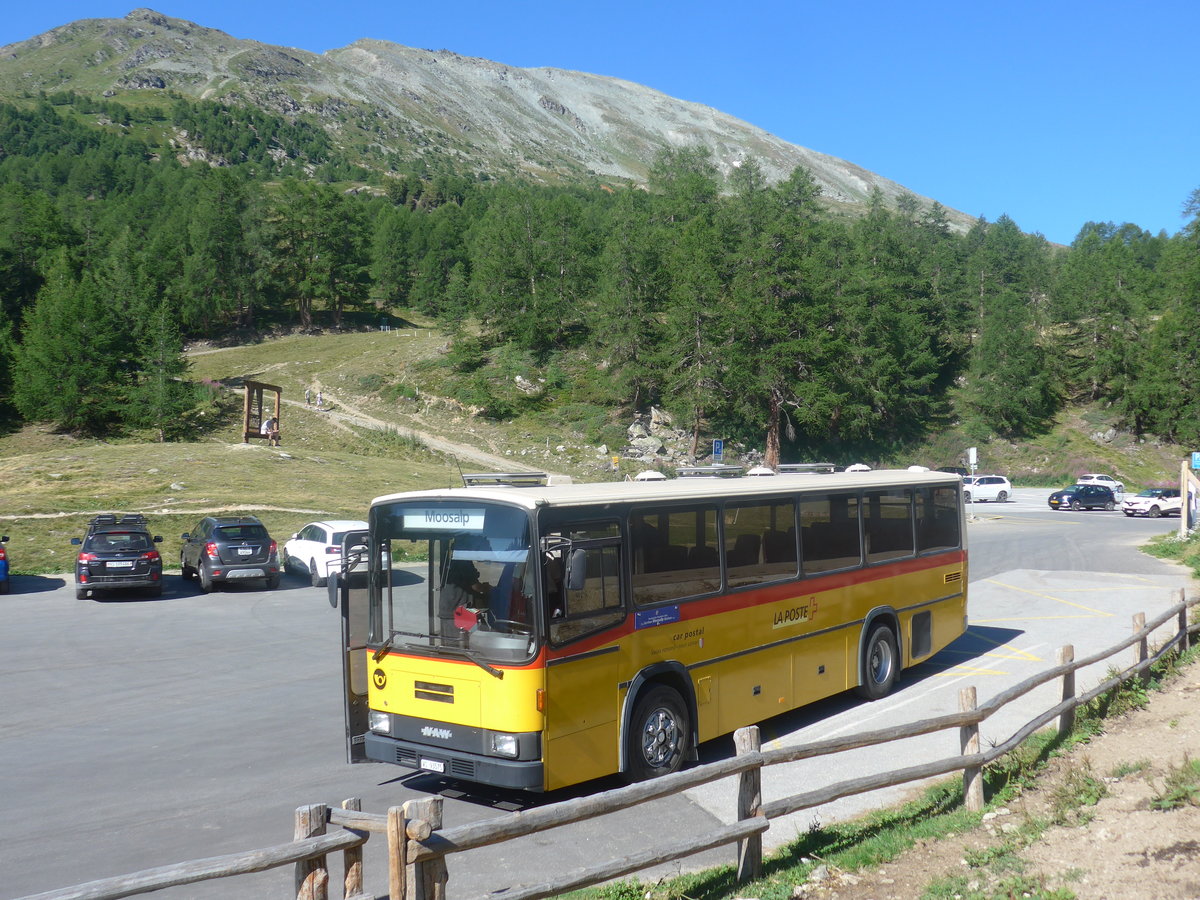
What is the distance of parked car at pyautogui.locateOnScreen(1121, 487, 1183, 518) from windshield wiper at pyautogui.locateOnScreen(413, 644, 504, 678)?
50004 mm

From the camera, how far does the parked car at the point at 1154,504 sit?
159ft

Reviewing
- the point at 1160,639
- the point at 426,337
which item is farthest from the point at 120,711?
the point at 426,337

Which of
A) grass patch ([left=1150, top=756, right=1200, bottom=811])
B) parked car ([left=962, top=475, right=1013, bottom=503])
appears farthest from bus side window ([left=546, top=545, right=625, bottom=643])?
parked car ([left=962, top=475, right=1013, bottom=503])

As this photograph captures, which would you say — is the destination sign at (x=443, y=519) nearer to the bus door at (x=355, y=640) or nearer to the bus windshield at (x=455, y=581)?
the bus windshield at (x=455, y=581)

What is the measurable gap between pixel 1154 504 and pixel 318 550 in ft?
143

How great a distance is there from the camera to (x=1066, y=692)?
365 inches

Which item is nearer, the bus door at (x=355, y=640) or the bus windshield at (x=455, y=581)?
the bus windshield at (x=455, y=581)

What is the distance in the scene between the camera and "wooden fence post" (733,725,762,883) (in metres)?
6.08

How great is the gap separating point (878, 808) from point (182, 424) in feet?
199

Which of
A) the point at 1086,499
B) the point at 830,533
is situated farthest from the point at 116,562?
the point at 1086,499

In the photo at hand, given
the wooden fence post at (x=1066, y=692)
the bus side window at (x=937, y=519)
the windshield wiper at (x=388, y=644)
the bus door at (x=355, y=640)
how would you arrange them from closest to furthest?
the windshield wiper at (x=388, y=644) → the bus door at (x=355, y=640) → the wooden fence post at (x=1066, y=692) → the bus side window at (x=937, y=519)

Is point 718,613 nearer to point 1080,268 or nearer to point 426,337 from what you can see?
point 426,337

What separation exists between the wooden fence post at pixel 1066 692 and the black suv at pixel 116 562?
19304 mm

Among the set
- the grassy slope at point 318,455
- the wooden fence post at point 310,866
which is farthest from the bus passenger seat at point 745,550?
the grassy slope at point 318,455
